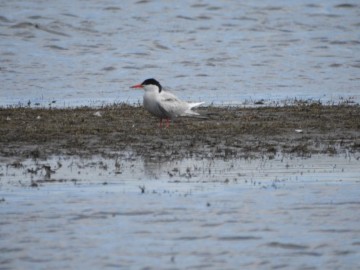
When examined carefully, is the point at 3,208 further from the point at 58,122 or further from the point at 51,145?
the point at 58,122

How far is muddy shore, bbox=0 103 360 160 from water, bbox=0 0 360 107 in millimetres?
2430

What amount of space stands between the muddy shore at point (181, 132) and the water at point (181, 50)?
2430mm

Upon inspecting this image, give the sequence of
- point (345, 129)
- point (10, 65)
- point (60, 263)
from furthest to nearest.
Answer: point (10, 65) → point (345, 129) → point (60, 263)

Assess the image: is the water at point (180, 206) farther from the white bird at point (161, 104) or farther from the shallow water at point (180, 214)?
the white bird at point (161, 104)

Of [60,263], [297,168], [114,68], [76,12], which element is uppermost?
[76,12]

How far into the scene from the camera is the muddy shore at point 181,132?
40.6ft

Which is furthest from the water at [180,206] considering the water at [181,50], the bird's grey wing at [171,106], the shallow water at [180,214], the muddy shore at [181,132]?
the bird's grey wing at [171,106]

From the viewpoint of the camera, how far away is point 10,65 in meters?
25.2

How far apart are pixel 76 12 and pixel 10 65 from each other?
12251mm

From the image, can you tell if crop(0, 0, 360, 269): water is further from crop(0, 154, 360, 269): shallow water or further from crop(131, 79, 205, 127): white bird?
crop(131, 79, 205, 127): white bird

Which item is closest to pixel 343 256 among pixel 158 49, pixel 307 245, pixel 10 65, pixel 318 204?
pixel 307 245

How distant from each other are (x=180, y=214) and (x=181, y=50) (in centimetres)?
2128

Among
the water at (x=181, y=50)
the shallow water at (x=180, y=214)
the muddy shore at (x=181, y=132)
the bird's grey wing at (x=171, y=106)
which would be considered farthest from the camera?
the water at (x=181, y=50)

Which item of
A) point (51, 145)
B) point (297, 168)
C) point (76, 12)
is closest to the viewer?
point (297, 168)
